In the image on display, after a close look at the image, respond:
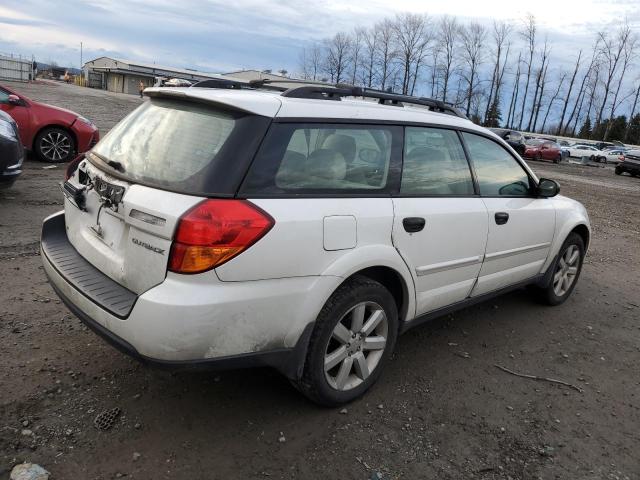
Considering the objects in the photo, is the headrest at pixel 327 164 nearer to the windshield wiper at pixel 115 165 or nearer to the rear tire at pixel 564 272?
the windshield wiper at pixel 115 165

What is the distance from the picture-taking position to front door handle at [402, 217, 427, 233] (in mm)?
3023

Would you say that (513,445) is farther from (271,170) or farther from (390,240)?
→ (271,170)

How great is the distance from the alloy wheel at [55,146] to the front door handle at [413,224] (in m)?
8.76

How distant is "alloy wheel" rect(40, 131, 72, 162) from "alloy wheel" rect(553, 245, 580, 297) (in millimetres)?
8750

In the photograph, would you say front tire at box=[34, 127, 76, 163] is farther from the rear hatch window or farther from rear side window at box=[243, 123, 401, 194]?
rear side window at box=[243, 123, 401, 194]

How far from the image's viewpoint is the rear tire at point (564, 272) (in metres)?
4.86

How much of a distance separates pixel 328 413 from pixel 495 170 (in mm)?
2182

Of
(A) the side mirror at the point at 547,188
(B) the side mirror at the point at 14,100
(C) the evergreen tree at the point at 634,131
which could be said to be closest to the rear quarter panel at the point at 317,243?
(A) the side mirror at the point at 547,188

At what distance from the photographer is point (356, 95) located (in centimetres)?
339

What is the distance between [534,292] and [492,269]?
1382 mm

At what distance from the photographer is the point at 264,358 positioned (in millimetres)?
2551

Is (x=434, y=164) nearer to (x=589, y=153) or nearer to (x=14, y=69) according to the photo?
(x=589, y=153)

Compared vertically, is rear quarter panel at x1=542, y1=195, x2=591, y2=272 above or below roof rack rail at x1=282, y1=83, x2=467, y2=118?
below

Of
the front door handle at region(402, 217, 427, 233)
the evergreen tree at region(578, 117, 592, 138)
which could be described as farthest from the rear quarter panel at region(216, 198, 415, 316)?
the evergreen tree at region(578, 117, 592, 138)
